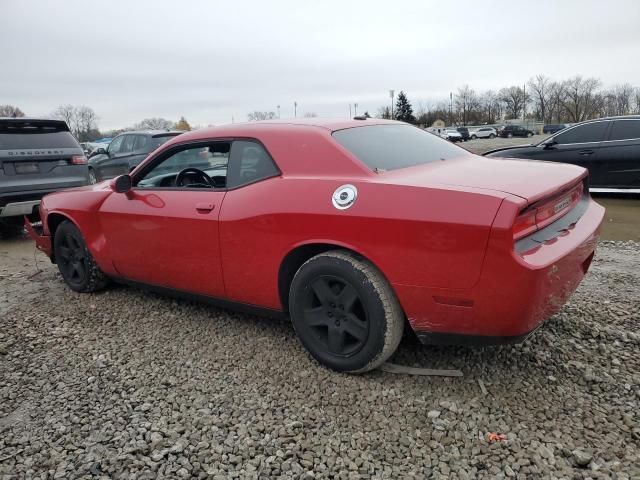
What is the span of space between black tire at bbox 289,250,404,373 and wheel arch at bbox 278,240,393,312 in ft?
0.20

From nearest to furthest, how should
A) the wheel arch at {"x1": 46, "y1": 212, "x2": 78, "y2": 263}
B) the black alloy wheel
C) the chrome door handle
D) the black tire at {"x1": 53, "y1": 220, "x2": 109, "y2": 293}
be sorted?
the black alloy wheel → the chrome door handle → the black tire at {"x1": 53, "y1": 220, "x2": 109, "y2": 293} → the wheel arch at {"x1": 46, "y1": 212, "x2": 78, "y2": 263}

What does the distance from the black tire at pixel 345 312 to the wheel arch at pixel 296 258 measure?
2.4 inches

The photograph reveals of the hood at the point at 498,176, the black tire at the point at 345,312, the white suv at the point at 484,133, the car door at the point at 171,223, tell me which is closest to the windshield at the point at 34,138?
the car door at the point at 171,223

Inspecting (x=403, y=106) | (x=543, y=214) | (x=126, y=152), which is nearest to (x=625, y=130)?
(x=543, y=214)

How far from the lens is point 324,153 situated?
9.67 ft

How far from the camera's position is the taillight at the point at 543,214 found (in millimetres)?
2336

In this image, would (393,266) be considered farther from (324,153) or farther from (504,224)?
(324,153)

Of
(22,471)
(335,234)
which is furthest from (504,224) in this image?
(22,471)

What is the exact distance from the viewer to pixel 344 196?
2705mm

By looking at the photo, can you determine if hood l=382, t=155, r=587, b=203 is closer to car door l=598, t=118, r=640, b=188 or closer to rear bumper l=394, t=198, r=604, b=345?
rear bumper l=394, t=198, r=604, b=345

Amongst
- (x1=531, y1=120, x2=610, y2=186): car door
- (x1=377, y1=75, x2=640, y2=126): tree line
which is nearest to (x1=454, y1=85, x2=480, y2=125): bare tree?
(x1=377, y1=75, x2=640, y2=126): tree line

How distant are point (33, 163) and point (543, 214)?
6.69 metres

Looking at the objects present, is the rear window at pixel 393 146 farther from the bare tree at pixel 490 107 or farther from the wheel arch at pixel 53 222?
the bare tree at pixel 490 107

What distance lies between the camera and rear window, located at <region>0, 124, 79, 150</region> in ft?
21.8
